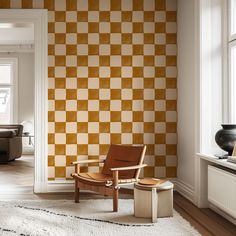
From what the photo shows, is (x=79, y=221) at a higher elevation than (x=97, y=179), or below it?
below

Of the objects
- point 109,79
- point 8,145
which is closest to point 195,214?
point 109,79

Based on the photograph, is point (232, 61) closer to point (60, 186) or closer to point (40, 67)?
point (40, 67)

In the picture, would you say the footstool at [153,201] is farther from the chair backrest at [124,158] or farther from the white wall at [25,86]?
the white wall at [25,86]

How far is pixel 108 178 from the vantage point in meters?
4.34

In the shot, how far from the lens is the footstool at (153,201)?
3680mm

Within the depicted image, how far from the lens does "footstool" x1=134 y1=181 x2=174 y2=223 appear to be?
3.68 meters

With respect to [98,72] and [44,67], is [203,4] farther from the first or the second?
[44,67]

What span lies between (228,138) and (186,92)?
4.11 feet

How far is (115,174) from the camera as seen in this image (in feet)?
Result: 13.5

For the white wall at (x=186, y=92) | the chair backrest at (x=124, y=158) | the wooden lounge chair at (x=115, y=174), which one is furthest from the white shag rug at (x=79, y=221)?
the white wall at (x=186, y=92)

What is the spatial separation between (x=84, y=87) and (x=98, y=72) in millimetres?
278

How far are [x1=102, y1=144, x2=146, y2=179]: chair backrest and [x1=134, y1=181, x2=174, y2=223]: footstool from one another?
2.21 feet

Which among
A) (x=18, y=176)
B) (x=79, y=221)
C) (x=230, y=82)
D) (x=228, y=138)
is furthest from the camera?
(x=18, y=176)

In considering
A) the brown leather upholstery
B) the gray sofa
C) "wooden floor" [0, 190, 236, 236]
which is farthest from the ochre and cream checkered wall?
the gray sofa
